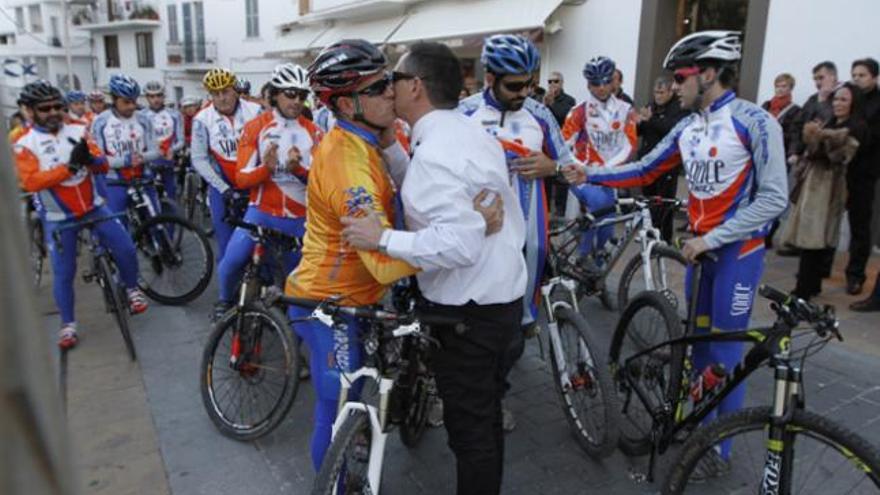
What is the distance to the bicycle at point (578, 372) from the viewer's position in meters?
3.49

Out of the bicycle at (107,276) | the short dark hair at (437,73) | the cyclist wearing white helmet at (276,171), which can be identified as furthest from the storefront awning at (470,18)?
the short dark hair at (437,73)

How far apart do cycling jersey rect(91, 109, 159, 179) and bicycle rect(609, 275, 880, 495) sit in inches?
228

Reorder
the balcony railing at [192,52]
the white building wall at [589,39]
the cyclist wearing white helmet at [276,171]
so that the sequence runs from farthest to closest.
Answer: the balcony railing at [192,52] < the white building wall at [589,39] < the cyclist wearing white helmet at [276,171]

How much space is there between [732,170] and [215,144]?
4498 mm

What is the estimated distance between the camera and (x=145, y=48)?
41188mm

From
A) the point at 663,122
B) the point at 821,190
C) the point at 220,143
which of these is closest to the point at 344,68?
the point at 220,143

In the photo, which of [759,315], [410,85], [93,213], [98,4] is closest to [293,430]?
[410,85]

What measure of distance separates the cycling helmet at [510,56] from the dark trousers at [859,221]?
445 centimetres

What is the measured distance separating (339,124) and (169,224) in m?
4.76

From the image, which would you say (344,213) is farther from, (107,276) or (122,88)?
(122,88)

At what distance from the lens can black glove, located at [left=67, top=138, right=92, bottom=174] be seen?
203 inches

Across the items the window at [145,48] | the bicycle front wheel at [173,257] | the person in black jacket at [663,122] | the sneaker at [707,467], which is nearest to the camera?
the sneaker at [707,467]

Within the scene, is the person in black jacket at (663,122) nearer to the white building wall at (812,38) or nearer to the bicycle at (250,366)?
the white building wall at (812,38)

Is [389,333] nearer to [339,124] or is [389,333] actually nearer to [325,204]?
[325,204]
